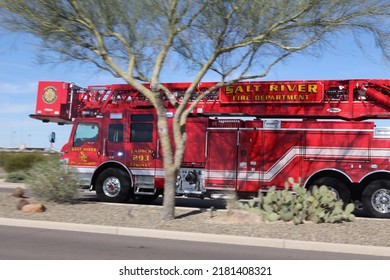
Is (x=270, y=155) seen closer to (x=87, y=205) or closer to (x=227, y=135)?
(x=227, y=135)

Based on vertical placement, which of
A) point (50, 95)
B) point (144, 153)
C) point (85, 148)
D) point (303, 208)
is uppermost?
point (50, 95)

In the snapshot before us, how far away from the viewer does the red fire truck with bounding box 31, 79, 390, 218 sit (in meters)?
12.9

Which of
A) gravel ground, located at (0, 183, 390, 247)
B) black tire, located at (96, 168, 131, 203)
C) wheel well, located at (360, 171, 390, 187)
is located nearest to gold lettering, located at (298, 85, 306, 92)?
wheel well, located at (360, 171, 390, 187)

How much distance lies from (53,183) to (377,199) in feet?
29.4

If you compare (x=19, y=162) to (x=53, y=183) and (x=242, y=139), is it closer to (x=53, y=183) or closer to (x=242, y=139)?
(x=53, y=183)

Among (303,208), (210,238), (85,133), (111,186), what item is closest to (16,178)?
(85,133)

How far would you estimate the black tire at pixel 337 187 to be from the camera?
42.1ft

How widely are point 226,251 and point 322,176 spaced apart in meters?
6.00

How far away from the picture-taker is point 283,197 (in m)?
10.9

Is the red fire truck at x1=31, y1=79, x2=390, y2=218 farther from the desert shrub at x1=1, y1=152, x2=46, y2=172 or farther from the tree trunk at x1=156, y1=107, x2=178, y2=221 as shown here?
the desert shrub at x1=1, y1=152, x2=46, y2=172

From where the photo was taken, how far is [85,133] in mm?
Result: 15406

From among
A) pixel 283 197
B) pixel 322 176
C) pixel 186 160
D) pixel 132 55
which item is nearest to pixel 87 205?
pixel 186 160

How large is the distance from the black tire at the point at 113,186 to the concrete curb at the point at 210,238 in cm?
448

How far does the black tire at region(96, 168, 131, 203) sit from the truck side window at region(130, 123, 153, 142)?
46.9 inches
